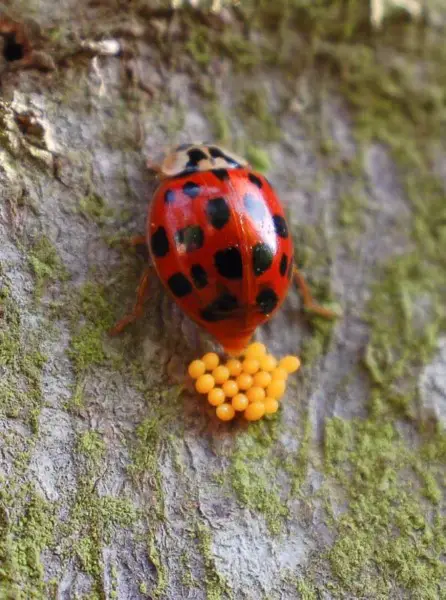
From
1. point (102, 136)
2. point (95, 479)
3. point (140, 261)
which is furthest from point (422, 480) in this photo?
point (102, 136)

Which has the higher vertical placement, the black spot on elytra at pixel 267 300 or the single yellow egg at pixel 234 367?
the black spot on elytra at pixel 267 300

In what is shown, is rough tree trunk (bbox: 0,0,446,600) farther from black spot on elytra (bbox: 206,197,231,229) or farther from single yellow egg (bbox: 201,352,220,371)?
black spot on elytra (bbox: 206,197,231,229)

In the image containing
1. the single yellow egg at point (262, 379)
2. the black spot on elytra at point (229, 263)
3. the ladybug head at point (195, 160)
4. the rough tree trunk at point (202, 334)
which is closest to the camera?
the rough tree trunk at point (202, 334)

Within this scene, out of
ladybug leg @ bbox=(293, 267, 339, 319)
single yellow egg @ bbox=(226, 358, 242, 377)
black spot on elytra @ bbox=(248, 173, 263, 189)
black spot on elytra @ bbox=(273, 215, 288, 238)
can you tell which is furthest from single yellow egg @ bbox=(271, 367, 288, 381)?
black spot on elytra @ bbox=(248, 173, 263, 189)

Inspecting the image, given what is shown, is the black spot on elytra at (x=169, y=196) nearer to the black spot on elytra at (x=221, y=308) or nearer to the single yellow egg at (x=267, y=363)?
the black spot on elytra at (x=221, y=308)

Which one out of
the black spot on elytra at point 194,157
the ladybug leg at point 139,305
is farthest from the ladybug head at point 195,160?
the ladybug leg at point 139,305

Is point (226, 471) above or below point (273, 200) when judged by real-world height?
below

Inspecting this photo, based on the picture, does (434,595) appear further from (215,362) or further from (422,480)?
(215,362)
